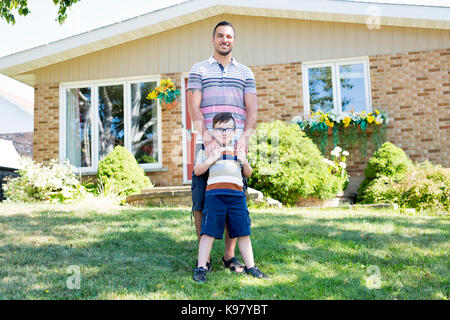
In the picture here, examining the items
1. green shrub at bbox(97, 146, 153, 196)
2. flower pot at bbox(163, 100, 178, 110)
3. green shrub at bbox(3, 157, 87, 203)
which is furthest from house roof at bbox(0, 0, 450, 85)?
green shrub at bbox(97, 146, 153, 196)

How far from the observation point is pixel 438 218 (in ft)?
16.7

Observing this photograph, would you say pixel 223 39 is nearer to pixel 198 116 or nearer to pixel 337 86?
pixel 198 116

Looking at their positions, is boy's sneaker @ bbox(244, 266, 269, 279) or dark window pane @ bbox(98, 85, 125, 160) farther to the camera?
dark window pane @ bbox(98, 85, 125, 160)

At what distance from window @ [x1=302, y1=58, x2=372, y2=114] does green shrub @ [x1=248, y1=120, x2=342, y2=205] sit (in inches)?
66.2

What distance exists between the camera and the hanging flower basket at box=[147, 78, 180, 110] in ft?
28.5

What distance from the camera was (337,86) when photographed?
8.43m

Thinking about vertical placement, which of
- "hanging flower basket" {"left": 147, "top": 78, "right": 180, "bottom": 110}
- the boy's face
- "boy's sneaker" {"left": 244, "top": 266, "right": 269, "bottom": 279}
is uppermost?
"hanging flower basket" {"left": 147, "top": 78, "right": 180, "bottom": 110}

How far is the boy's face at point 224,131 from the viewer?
9.84 ft

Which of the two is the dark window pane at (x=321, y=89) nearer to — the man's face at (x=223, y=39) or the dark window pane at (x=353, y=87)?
the dark window pane at (x=353, y=87)

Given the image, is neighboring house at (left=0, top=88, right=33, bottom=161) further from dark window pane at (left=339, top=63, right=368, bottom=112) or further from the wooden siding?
dark window pane at (left=339, top=63, right=368, bottom=112)


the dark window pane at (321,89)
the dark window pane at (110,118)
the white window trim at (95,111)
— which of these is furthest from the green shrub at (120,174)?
the dark window pane at (321,89)

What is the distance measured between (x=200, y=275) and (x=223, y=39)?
1.66 m

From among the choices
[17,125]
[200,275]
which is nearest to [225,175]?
[200,275]
